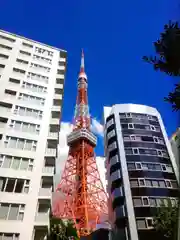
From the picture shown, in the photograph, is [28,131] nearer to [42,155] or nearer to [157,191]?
[42,155]

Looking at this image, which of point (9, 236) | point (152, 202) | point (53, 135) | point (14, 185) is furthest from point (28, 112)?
point (152, 202)

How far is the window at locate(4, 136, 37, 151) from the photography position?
20698mm

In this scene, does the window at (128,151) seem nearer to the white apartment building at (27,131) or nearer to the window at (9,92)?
the white apartment building at (27,131)

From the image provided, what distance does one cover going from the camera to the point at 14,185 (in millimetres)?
18453

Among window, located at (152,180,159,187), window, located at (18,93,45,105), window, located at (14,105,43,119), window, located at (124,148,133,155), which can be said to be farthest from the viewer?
window, located at (124,148,133,155)

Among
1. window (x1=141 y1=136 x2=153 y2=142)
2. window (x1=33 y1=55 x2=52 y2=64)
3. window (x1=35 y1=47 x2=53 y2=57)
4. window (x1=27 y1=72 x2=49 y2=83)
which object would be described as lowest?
window (x1=141 y1=136 x2=153 y2=142)

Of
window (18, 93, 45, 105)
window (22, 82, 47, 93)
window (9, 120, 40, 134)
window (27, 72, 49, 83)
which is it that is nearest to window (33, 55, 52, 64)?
window (27, 72, 49, 83)

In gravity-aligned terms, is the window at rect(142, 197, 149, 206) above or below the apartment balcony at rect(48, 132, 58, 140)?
below

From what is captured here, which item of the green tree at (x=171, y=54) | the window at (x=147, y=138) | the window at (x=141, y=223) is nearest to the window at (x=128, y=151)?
the window at (x=147, y=138)

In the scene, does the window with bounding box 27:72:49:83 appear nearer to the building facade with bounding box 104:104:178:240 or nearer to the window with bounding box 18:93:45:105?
the window with bounding box 18:93:45:105

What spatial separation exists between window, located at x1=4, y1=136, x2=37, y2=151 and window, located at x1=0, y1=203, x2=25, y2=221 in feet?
17.4

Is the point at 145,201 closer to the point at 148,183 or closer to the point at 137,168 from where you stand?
the point at 148,183

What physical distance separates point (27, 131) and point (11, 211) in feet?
25.4

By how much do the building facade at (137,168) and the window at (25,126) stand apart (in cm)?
1333
